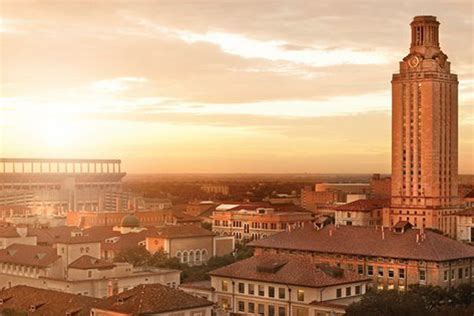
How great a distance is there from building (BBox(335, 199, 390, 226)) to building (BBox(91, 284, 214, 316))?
69.6m

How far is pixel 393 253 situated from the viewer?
6850 cm

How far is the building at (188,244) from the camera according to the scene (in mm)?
84000

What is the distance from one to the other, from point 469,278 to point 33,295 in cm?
3380

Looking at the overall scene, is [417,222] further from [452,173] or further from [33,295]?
[33,295]

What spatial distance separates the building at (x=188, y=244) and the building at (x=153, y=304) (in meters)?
34.4

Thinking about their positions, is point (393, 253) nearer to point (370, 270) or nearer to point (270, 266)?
point (370, 270)

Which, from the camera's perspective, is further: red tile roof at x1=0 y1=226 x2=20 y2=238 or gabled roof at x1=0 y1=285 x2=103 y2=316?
red tile roof at x1=0 y1=226 x2=20 y2=238

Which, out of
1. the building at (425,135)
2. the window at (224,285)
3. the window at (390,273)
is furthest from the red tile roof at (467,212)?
the window at (224,285)

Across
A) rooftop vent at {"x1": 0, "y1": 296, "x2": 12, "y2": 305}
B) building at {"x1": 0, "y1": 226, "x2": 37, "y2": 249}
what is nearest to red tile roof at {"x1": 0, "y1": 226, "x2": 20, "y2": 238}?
building at {"x1": 0, "y1": 226, "x2": 37, "y2": 249}

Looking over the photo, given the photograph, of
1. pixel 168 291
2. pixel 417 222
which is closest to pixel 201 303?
pixel 168 291

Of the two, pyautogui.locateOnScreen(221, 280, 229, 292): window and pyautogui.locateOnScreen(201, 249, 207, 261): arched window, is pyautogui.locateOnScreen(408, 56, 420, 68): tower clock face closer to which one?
pyautogui.locateOnScreen(201, 249, 207, 261): arched window

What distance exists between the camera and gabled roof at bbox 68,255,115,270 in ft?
200

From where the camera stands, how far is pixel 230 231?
120 metres

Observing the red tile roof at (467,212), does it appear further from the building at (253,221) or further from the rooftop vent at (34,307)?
the rooftop vent at (34,307)
